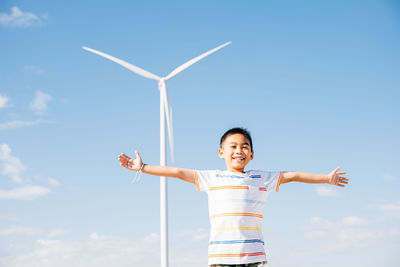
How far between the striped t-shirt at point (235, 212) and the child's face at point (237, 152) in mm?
105

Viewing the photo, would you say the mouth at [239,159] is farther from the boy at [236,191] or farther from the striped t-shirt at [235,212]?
the striped t-shirt at [235,212]

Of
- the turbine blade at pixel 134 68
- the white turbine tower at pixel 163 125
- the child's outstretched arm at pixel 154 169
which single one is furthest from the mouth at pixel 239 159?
the turbine blade at pixel 134 68

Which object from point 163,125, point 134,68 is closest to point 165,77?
point 134,68

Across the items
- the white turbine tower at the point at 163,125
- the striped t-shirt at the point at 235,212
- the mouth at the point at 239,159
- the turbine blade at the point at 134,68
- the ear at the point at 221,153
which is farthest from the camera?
the turbine blade at the point at 134,68

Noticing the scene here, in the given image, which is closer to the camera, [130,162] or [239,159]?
[239,159]

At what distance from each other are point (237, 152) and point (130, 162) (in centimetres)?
138

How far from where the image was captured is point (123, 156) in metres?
6.43

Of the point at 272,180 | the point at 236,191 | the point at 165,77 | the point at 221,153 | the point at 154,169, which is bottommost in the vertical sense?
the point at 236,191

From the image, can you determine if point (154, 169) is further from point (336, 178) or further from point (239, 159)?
point (336, 178)

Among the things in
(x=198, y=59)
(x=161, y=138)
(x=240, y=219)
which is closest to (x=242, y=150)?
(x=240, y=219)

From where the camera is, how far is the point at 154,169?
20.9 feet

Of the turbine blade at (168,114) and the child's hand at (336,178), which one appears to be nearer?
the child's hand at (336,178)

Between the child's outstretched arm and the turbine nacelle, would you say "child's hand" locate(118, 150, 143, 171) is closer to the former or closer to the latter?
the child's outstretched arm

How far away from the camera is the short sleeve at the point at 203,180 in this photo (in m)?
6.35
